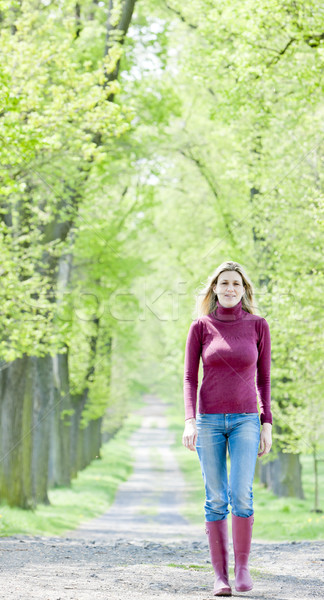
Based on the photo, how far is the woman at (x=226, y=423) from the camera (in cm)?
556

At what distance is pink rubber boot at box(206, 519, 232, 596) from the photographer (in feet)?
18.0

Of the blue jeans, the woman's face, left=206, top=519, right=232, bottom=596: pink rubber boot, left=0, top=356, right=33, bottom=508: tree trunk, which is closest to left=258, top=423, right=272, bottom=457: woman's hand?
the blue jeans

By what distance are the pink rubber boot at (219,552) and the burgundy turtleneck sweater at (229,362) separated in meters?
0.83

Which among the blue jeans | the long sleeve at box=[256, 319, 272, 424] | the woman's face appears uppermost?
the woman's face

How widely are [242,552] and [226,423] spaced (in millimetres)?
925

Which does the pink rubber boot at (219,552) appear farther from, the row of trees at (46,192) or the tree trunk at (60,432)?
the tree trunk at (60,432)

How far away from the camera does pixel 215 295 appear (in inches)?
236

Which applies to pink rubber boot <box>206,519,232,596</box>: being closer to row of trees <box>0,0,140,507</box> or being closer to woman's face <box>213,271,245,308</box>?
woman's face <box>213,271,245,308</box>

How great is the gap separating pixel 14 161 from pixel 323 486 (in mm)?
26861

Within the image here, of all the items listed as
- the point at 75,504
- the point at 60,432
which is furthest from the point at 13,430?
the point at 60,432

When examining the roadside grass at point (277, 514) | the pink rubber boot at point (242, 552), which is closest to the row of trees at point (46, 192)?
the roadside grass at point (277, 514)

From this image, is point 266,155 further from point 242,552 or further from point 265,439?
point 242,552

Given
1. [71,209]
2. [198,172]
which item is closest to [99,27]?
[71,209]

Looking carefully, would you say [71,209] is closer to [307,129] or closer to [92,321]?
[307,129]
